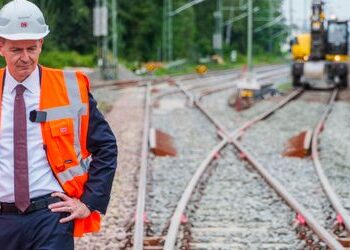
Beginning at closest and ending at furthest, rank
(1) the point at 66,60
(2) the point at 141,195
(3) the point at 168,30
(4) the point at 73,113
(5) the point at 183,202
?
(4) the point at 73,113 → (5) the point at 183,202 → (2) the point at 141,195 → (1) the point at 66,60 → (3) the point at 168,30

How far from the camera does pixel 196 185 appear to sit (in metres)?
9.26

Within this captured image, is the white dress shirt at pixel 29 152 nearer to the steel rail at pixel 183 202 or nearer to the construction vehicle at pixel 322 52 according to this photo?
the steel rail at pixel 183 202

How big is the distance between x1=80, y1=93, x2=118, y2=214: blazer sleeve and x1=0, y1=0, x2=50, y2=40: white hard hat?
0.38 meters

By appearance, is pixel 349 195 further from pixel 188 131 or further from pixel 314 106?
pixel 314 106

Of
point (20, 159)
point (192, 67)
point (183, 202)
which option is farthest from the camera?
point (192, 67)

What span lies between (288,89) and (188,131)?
14671 millimetres

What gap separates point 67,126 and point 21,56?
337 millimetres

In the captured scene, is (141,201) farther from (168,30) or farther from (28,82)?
(168,30)

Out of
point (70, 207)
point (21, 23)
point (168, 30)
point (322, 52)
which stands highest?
point (168, 30)

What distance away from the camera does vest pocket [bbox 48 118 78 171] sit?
119 inches

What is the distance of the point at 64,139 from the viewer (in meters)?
3.05

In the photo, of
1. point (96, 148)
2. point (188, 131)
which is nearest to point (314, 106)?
point (188, 131)

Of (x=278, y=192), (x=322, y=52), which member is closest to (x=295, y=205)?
(x=278, y=192)

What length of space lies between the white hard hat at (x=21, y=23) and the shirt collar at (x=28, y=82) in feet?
0.54
